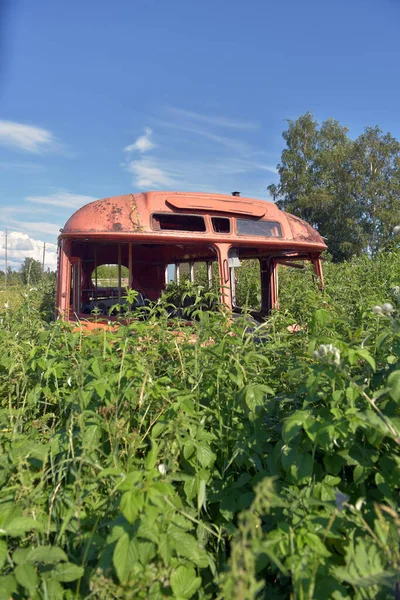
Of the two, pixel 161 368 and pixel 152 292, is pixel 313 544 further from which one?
pixel 152 292

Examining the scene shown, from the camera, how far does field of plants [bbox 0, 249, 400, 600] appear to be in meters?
1.46

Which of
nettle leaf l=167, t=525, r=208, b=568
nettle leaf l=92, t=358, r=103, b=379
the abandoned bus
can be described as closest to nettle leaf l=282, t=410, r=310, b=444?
nettle leaf l=167, t=525, r=208, b=568

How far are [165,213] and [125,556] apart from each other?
13.5ft

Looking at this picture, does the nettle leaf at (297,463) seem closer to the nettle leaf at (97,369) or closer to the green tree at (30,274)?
the nettle leaf at (97,369)

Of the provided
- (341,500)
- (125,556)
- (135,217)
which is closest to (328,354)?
(341,500)

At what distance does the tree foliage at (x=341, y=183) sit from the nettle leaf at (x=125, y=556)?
33.0 m

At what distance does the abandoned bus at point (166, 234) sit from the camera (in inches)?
193

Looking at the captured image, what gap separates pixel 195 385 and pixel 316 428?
835 millimetres

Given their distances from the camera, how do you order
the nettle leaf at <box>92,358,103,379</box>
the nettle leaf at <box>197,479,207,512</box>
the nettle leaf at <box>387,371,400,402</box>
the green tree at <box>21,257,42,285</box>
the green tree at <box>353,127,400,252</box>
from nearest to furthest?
the nettle leaf at <box>387,371,400,402</box> → the nettle leaf at <box>197,479,207,512</box> → the nettle leaf at <box>92,358,103,379</box> → the green tree at <box>21,257,42,285</box> → the green tree at <box>353,127,400,252</box>

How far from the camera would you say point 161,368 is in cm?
285

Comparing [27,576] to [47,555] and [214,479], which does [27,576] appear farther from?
[214,479]

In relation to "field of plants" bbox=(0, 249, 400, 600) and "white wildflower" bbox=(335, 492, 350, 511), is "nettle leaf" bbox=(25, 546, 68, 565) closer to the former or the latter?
"field of plants" bbox=(0, 249, 400, 600)

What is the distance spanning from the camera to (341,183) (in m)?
34.8

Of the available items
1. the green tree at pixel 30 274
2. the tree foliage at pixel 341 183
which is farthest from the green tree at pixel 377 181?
the green tree at pixel 30 274
